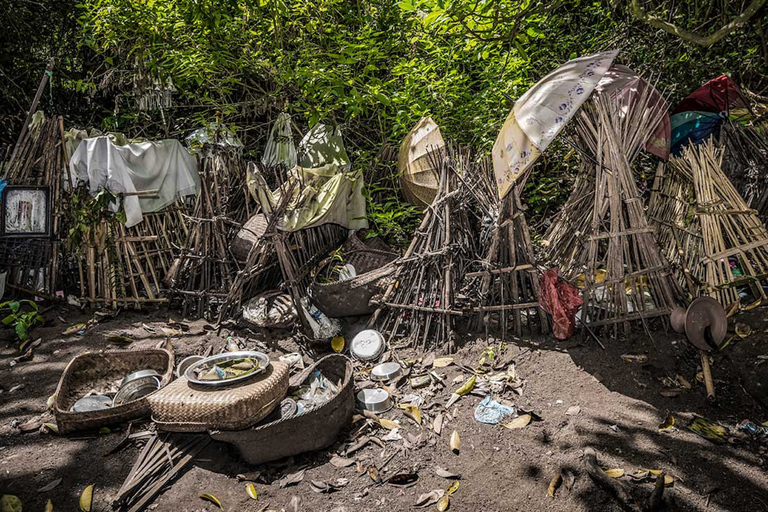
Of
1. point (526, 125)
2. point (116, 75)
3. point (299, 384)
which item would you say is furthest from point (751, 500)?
point (116, 75)

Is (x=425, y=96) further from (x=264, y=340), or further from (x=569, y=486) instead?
(x=569, y=486)

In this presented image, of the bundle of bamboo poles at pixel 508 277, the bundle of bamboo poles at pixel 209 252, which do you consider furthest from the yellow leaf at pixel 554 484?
the bundle of bamboo poles at pixel 209 252

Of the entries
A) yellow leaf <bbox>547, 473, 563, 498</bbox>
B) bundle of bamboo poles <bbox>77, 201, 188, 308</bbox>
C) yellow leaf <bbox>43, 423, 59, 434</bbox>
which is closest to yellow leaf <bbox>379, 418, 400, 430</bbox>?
yellow leaf <bbox>547, 473, 563, 498</bbox>

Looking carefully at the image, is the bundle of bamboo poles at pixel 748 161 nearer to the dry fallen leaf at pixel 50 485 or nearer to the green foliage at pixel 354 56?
the green foliage at pixel 354 56

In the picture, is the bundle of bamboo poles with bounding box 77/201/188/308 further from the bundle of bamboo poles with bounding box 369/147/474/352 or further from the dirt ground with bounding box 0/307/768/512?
the bundle of bamboo poles with bounding box 369/147/474/352

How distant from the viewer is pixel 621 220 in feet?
12.3

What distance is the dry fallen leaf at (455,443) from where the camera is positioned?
3100 mm

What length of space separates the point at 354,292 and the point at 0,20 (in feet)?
23.5

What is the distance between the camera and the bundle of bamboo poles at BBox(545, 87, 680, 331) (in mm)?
3711

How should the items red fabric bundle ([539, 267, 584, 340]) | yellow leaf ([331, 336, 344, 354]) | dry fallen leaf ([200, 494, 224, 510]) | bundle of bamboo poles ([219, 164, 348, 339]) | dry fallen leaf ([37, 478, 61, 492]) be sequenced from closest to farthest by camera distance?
dry fallen leaf ([200, 494, 224, 510])
dry fallen leaf ([37, 478, 61, 492])
red fabric bundle ([539, 267, 584, 340])
yellow leaf ([331, 336, 344, 354])
bundle of bamboo poles ([219, 164, 348, 339])

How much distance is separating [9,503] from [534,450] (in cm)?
335

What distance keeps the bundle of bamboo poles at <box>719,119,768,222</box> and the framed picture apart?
8003 mm

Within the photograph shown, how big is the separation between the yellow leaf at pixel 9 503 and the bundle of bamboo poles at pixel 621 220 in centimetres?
433

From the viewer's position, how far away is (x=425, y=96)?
5.75m
